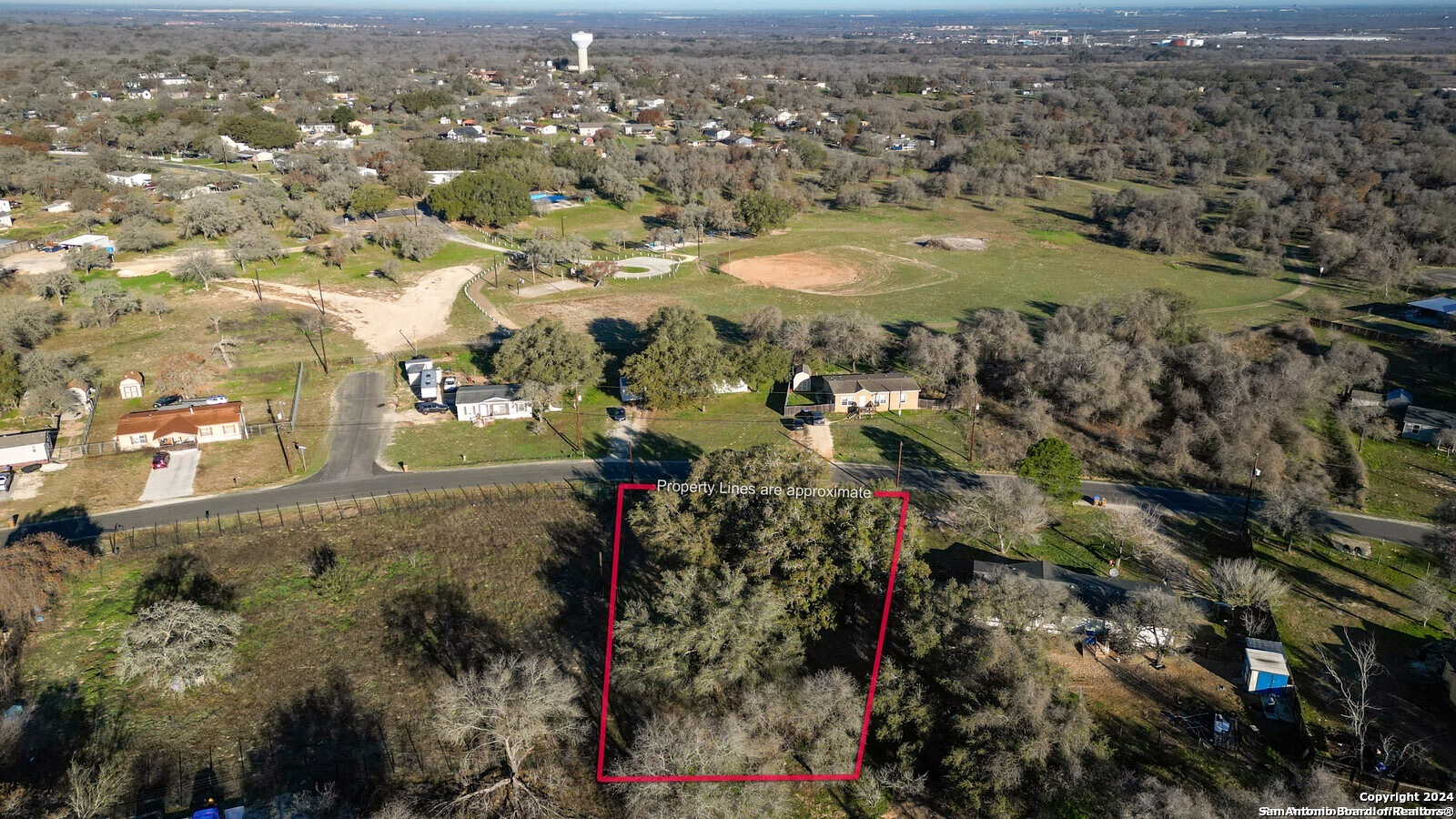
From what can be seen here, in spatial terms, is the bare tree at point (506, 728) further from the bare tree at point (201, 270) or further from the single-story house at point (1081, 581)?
the bare tree at point (201, 270)

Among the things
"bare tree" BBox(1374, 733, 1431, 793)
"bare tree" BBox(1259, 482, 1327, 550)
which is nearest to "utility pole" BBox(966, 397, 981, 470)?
"bare tree" BBox(1259, 482, 1327, 550)

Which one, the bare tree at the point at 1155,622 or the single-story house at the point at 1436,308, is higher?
the single-story house at the point at 1436,308

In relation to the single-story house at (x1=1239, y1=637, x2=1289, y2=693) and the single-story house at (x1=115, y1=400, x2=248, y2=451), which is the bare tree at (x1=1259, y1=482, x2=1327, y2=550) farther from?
the single-story house at (x1=115, y1=400, x2=248, y2=451)

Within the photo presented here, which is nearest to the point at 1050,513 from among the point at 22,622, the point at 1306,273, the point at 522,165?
the point at 22,622

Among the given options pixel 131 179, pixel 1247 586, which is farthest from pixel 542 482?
pixel 131 179

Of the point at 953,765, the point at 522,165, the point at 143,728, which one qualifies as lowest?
the point at 143,728

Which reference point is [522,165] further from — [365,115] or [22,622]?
[22,622]

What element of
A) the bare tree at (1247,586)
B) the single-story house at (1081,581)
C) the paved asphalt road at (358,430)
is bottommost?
the paved asphalt road at (358,430)

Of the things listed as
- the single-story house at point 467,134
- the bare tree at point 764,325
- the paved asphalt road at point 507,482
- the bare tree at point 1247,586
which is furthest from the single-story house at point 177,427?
the single-story house at point 467,134
